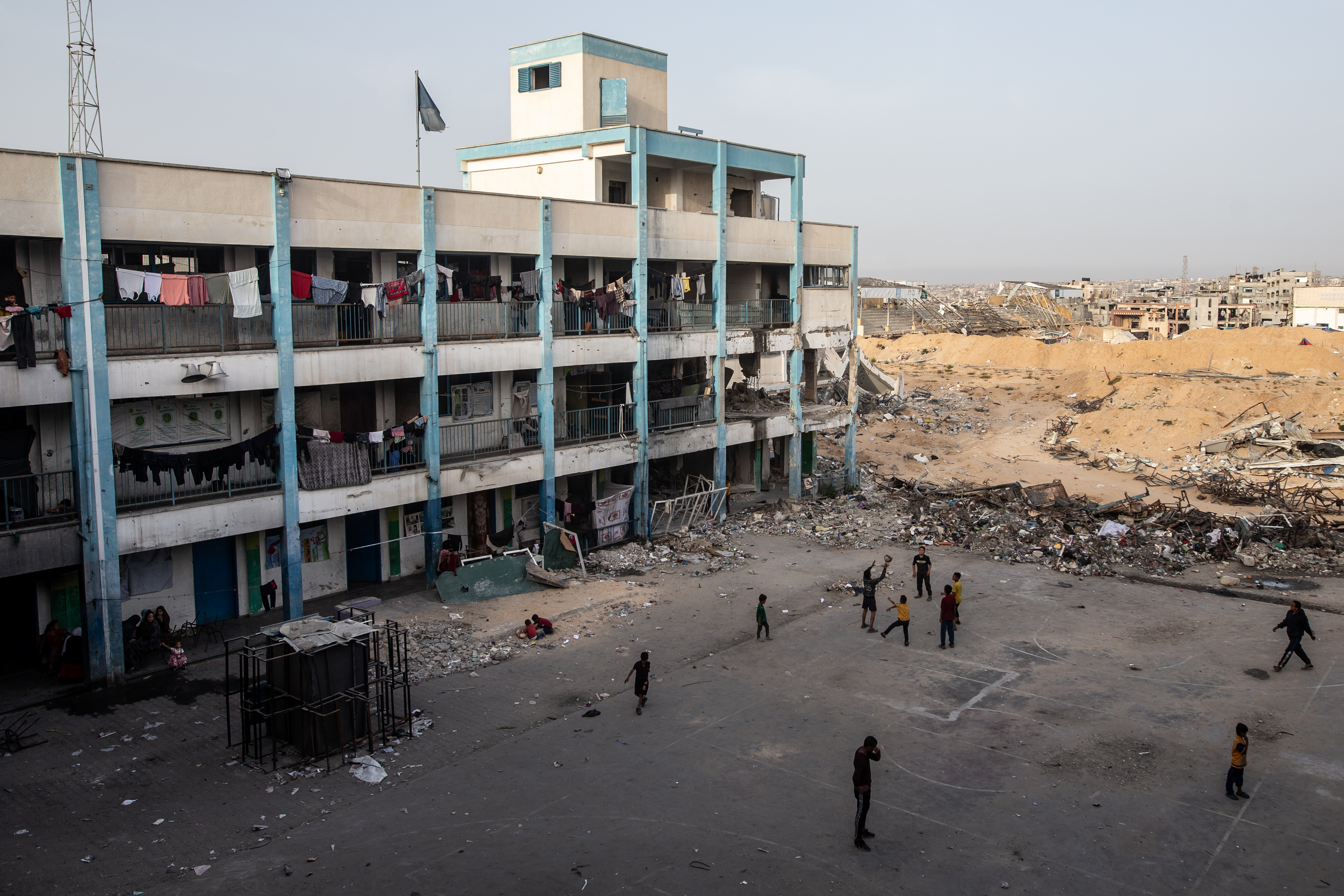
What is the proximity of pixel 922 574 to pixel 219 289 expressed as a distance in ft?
49.3

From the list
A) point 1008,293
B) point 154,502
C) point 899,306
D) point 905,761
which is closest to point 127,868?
point 154,502

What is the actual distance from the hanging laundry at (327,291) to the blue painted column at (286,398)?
63cm

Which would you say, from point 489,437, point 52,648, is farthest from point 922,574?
point 52,648

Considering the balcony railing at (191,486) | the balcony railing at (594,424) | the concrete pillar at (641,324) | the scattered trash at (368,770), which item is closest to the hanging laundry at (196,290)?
the balcony railing at (191,486)

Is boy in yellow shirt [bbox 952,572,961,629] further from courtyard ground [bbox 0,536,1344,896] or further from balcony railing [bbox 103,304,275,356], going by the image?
balcony railing [bbox 103,304,275,356]

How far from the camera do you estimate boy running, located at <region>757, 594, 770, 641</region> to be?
18.1 metres

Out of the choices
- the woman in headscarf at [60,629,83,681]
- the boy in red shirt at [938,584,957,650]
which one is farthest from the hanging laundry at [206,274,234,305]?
the boy in red shirt at [938,584,957,650]

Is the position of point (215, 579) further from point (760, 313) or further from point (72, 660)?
point (760, 313)

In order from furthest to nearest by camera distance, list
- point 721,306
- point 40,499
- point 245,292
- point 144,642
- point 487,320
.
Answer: point 721,306
point 487,320
point 245,292
point 144,642
point 40,499

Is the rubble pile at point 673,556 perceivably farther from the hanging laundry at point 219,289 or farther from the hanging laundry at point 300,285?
the hanging laundry at point 219,289

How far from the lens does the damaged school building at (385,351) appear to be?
1564 cm

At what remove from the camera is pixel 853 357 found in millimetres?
32469

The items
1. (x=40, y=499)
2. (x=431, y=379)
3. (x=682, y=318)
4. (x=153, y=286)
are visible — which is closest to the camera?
(x=40, y=499)

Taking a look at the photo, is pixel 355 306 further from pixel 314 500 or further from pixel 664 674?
pixel 664 674
